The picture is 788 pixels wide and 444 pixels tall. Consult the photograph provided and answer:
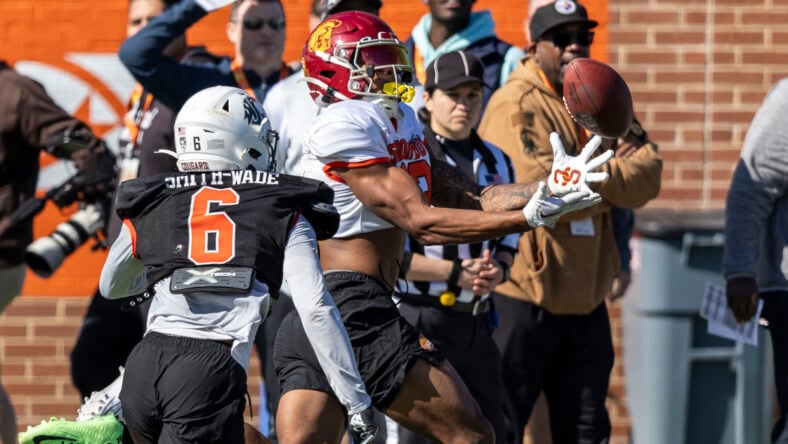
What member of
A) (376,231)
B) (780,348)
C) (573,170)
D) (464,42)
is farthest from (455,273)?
(573,170)

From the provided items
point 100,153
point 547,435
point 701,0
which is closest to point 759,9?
point 701,0

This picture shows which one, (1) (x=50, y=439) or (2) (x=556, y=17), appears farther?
(2) (x=556, y=17)

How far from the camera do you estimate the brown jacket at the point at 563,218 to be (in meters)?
6.43

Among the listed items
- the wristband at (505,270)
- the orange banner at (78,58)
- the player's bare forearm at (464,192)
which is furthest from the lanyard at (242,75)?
the player's bare forearm at (464,192)

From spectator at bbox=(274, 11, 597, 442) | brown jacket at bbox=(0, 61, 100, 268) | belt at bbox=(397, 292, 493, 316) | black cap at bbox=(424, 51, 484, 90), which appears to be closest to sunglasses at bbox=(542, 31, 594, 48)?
black cap at bbox=(424, 51, 484, 90)

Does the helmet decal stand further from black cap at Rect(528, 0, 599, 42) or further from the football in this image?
black cap at Rect(528, 0, 599, 42)

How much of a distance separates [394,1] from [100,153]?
7.11 feet

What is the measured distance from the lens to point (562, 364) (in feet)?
21.4

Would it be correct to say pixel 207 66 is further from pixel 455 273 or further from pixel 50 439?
pixel 50 439

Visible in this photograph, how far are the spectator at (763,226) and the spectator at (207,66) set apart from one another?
2166 millimetres

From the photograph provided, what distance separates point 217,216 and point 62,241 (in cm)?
240

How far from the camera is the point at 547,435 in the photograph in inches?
281

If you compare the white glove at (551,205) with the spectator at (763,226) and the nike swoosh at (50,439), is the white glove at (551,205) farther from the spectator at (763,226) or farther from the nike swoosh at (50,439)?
the spectator at (763,226)

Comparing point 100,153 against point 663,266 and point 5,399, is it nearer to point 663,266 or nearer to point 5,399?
point 5,399
